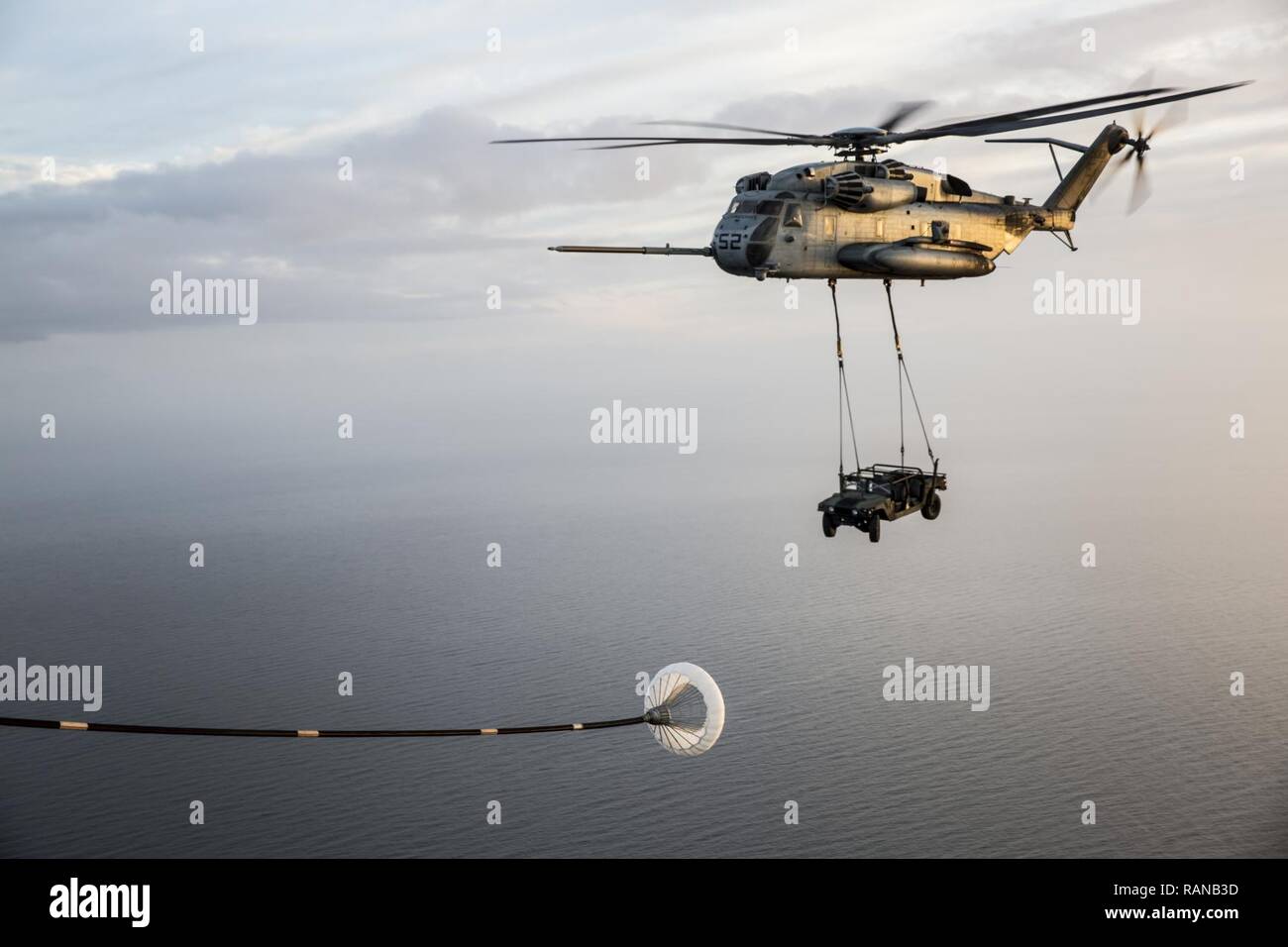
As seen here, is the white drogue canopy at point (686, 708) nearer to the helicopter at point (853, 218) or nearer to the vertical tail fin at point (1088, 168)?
the helicopter at point (853, 218)

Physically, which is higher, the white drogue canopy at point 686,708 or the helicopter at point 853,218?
the helicopter at point 853,218

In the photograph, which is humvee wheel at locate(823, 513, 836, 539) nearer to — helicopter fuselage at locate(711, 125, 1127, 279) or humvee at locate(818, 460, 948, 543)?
humvee at locate(818, 460, 948, 543)

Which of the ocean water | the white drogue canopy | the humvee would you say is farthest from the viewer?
the ocean water

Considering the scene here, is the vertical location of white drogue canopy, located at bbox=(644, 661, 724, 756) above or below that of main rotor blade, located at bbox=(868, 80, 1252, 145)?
below

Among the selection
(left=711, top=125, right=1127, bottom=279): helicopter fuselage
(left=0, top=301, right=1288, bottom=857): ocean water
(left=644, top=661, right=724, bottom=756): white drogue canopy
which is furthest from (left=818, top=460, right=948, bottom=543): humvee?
(left=0, top=301, right=1288, bottom=857): ocean water

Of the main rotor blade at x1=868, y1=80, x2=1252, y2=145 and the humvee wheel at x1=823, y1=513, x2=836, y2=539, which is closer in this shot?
the main rotor blade at x1=868, y1=80, x2=1252, y2=145

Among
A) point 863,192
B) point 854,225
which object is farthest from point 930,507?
point 863,192

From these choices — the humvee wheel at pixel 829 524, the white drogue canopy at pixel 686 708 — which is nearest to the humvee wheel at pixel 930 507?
the humvee wheel at pixel 829 524

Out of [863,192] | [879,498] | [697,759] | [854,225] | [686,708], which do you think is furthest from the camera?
[697,759]

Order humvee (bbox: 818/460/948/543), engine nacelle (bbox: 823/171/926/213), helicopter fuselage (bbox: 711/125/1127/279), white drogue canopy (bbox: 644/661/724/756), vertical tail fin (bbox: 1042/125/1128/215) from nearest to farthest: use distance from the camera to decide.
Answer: white drogue canopy (bbox: 644/661/724/756) < helicopter fuselage (bbox: 711/125/1127/279) < engine nacelle (bbox: 823/171/926/213) < humvee (bbox: 818/460/948/543) < vertical tail fin (bbox: 1042/125/1128/215)

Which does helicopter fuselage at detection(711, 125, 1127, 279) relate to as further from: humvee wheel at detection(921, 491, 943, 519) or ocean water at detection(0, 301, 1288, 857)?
ocean water at detection(0, 301, 1288, 857)

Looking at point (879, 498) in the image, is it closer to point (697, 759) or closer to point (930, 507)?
point (930, 507)

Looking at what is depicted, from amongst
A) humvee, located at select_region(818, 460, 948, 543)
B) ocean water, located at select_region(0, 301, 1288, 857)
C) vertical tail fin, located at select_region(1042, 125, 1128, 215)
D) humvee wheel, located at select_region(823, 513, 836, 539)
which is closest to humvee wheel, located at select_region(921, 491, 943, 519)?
humvee, located at select_region(818, 460, 948, 543)
